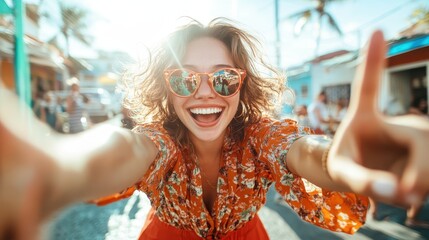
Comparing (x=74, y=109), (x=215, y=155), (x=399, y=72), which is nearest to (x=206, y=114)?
(x=215, y=155)

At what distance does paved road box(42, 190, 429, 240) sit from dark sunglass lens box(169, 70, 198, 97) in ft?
8.17

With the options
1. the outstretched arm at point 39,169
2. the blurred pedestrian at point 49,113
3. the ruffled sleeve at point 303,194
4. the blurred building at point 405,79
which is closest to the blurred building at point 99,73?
the blurred pedestrian at point 49,113

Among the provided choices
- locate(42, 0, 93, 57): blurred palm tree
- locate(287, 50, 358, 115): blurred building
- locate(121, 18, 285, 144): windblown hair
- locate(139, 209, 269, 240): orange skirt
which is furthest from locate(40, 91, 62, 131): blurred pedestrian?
locate(42, 0, 93, 57): blurred palm tree

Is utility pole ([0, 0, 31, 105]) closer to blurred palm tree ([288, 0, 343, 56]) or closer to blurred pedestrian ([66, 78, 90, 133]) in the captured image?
blurred pedestrian ([66, 78, 90, 133])

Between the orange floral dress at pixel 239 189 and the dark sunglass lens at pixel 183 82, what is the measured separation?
0.25 meters

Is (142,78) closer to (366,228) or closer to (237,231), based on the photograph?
(237,231)

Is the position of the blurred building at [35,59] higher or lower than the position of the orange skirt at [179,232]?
higher

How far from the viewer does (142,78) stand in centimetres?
218

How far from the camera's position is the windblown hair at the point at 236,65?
1.96 m

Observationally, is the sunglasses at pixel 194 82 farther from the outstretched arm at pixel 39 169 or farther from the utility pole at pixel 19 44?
the utility pole at pixel 19 44

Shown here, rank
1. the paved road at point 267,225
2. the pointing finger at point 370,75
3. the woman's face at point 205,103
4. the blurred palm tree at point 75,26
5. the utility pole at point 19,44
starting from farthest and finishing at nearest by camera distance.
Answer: the blurred palm tree at point 75,26 → the utility pole at point 19,44 → the paved road at point 267,225 → the woman's face at point 205,103 → the pointing finger at point 370,75

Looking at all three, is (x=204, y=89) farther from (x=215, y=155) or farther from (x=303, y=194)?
(x=303, y=194)

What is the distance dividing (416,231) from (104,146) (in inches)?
153

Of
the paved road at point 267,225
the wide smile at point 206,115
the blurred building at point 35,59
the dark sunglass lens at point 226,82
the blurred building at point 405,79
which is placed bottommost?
the paved road at point 267,225
